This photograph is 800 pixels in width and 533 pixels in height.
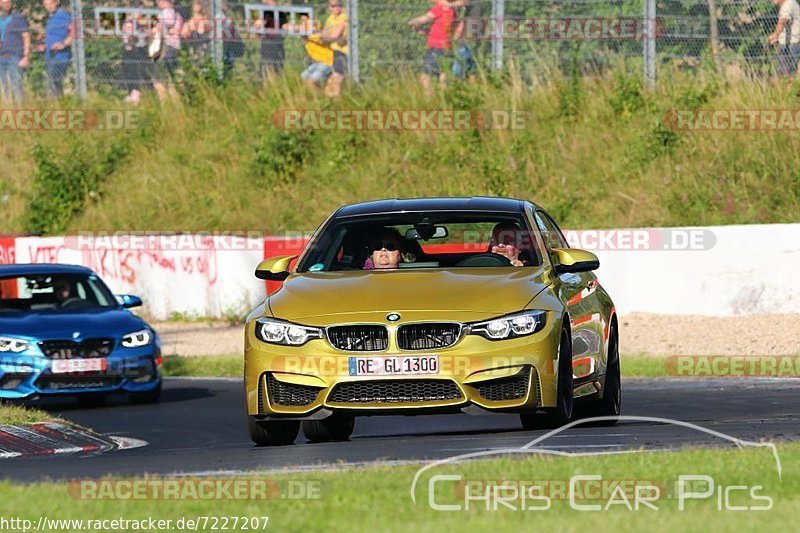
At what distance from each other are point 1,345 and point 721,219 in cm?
1423

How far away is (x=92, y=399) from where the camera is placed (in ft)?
57.5

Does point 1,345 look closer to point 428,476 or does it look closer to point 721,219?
point 428,476

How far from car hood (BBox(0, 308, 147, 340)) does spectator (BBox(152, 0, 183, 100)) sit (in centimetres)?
1549

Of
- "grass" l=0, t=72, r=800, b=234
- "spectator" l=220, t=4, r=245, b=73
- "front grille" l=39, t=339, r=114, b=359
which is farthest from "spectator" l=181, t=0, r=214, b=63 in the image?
"front grille" l=39, t=339, r=114, b=359

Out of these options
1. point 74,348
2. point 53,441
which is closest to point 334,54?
point 74,348

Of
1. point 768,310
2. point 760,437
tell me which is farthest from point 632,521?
point 768,310

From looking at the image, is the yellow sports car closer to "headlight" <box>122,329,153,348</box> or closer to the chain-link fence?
"headlight" <box>122,329,153,348</box>

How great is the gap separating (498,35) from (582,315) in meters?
19.4

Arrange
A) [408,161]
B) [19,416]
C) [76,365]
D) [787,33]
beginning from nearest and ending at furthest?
[19,416] → [76,365] → [787,33] → [408,161]

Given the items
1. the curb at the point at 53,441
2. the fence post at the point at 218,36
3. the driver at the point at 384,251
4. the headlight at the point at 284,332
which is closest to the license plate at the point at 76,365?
the curb at the point at 53,441

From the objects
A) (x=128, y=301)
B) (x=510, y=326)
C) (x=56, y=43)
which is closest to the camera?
(x=510, y=326)

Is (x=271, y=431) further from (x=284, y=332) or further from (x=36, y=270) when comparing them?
(x=36, y=270)

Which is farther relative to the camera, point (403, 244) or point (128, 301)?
point (128, 301)

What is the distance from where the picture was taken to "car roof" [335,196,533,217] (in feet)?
37.2
